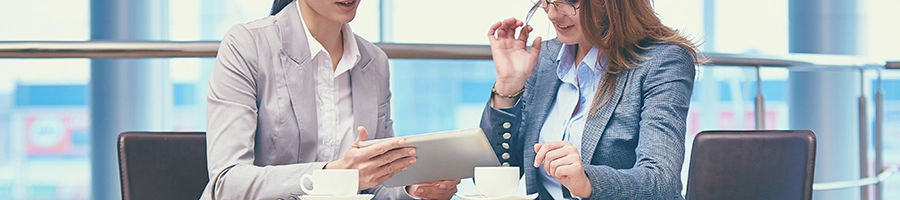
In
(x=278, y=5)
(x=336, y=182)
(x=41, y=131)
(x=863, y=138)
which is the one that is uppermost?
(x=278, y=5)

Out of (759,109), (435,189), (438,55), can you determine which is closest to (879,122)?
(759,109)

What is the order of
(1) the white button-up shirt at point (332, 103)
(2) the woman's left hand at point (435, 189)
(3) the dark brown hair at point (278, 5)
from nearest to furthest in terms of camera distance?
(2) the woman's left hand at point (435, 189) < (1) the white button-up shirt at point (332, 103) < (3) the dark brown hair at point (278, 5)

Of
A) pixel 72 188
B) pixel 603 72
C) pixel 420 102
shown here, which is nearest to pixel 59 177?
pixel 72 188

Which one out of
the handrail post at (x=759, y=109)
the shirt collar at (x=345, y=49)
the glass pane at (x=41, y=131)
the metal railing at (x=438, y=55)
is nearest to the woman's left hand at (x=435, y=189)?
the shirt collar at (x=345, y=49)

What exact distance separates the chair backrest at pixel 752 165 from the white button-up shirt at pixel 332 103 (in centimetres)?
66

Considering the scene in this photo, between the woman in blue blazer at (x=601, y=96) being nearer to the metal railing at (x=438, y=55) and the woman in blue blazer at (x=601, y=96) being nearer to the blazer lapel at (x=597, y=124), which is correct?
the blazer lapel at (x=597, y=124)

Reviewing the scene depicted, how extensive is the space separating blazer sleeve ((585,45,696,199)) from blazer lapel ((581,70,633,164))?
4 cm

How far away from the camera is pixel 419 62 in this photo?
4.44 meters

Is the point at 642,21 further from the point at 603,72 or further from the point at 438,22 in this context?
the point at 438,22

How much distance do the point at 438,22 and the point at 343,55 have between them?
2.59 m

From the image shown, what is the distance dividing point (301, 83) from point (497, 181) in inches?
20.0

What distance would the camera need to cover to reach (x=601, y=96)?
5.04 ft

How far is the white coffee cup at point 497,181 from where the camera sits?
1136mm

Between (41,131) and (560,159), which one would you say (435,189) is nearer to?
(560,159)
